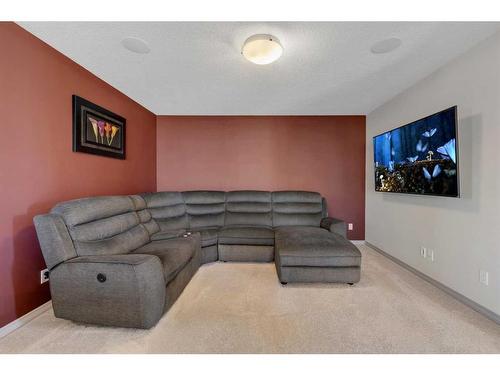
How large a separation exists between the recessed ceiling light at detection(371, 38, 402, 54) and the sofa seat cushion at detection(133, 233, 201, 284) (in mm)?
2465

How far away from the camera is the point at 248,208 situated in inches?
133

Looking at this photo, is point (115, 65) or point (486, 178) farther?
point (115, 65)

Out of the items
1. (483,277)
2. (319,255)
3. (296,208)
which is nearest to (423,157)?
(483,277)

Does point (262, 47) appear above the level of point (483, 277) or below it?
above

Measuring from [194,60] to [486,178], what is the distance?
2663 millimetres

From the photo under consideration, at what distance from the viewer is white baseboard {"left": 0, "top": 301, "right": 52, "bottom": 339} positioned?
4.88ft

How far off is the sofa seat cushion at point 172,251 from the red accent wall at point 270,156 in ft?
5.16

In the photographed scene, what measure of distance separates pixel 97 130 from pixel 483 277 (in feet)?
12.6

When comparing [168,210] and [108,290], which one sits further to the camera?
[168,210]

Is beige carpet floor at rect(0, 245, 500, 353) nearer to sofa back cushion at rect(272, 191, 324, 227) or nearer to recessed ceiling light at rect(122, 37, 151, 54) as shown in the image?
sofa back cushion at rect(272, 191, 324, 227)

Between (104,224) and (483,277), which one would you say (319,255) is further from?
(104,224)

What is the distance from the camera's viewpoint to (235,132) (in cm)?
374
